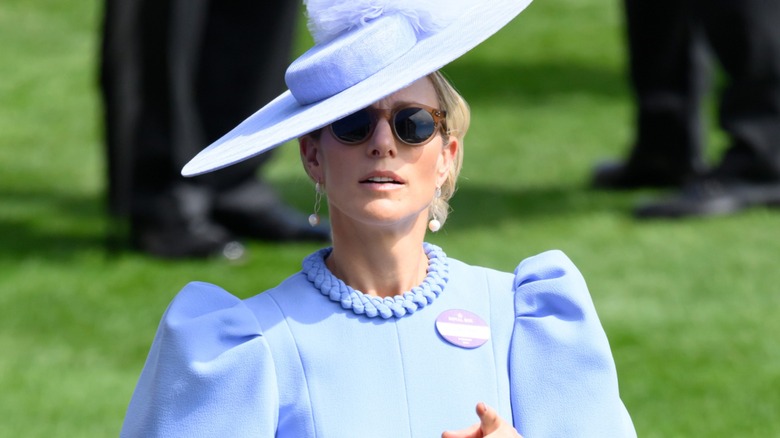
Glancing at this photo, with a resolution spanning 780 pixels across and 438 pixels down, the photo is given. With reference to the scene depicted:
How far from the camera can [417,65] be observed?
231 cm

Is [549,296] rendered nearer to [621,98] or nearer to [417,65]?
[417,65]

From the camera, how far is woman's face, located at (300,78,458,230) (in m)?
2.38

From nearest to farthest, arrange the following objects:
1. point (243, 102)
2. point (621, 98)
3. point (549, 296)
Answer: point (549, 296) < point (243, 102) < point (621, 98)

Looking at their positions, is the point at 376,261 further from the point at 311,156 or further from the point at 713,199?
Result: the point at 713,199

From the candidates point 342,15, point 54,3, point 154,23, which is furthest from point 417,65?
point 54,3

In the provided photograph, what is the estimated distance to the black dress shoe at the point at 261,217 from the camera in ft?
20.4

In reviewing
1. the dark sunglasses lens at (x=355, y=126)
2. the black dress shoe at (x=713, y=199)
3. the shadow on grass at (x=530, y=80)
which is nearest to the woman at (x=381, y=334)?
the dark sunglasses lens at (x=355, y=126)

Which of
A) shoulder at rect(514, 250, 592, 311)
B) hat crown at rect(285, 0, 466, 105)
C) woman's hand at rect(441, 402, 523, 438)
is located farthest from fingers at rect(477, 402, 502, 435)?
hat crown at rect(285, 0, 466, 105)

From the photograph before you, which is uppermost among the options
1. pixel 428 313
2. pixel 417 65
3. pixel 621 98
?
pixel 417 65

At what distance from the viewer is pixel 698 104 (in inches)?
283

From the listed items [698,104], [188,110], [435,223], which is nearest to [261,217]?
[188,110]

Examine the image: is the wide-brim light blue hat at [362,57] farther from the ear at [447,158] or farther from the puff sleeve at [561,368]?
the puff sleeve at [561,368]

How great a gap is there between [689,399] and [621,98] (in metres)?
4.85

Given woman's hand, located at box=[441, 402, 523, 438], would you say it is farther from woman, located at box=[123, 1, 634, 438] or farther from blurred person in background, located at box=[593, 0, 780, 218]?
blurred person in background, located at box=[593, 0, 780, 218]
